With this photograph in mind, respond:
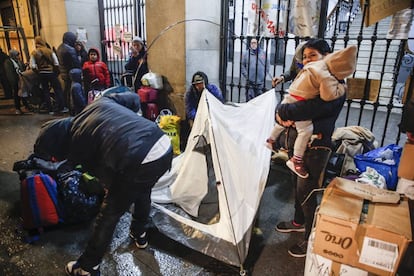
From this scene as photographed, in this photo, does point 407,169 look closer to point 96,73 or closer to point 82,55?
point 96,73

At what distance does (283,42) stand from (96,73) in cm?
402

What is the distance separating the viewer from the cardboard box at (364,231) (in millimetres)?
1418

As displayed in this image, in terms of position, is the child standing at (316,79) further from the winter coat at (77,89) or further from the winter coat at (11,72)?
the winter coat at (11,72)

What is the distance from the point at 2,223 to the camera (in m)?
3.01

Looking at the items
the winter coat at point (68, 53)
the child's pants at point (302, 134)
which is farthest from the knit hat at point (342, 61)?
the winter coat at point (68, 53)

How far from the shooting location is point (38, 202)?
2.75 m

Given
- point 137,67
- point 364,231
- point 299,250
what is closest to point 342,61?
point 364,231

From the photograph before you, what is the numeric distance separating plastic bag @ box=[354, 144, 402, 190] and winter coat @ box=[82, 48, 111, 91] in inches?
211

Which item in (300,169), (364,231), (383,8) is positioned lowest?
(300,169)

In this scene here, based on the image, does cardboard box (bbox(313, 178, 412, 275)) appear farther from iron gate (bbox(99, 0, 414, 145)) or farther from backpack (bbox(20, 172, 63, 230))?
backpack (bbox(20, 172, 63, 230))

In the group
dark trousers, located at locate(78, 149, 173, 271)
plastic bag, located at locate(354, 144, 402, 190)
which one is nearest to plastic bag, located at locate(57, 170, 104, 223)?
dark trousers, located at locate(78, 149, 173, 271)

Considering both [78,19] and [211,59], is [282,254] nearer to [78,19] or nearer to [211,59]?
[211,59]

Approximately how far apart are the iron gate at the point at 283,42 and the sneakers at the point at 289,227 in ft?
5.08

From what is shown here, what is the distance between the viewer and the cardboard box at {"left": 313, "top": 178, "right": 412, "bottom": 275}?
142 cm
